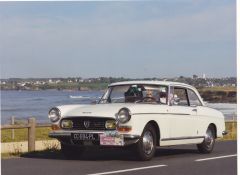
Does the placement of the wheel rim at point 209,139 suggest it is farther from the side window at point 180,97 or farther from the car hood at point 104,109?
the car hood at point 104,109

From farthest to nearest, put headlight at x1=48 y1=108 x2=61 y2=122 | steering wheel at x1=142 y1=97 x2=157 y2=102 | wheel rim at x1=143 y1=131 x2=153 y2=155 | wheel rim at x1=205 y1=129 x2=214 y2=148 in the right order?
wheel rim at x1=205 y1=129 x2=214 y2=148, steering wheel at x1=142 y1=97 x2=157 y2=102, headlight at x1=48 y1=108 x2=61 y2=122, wheel rim at x1=143 y1=131 x2=153 y2=155

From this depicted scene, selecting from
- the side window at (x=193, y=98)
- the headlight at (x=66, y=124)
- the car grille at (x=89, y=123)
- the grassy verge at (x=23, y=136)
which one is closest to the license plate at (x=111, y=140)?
the car grille at (x=89, y=123)

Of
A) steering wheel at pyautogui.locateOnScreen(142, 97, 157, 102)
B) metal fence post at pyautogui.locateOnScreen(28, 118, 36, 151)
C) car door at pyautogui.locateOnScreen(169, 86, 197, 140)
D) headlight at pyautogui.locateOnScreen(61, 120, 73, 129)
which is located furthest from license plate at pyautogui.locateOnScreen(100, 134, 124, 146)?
metal fence post at pyautogui.locateOnScreen(28, 118, 36, 151)

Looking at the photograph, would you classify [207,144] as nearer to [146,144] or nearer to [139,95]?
[139,95]

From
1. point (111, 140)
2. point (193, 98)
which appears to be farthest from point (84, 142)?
point (193, 98)

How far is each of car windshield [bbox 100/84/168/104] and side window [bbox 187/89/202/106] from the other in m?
1.07

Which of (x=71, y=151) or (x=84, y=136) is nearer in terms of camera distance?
(x=84, y=136)

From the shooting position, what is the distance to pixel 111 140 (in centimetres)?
1110

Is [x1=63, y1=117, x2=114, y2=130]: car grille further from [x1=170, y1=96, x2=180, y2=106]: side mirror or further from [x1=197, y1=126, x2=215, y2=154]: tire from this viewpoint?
[x1=197, y1=126, x2=215, y2=154]: tire

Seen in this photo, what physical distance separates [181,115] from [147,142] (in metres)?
1.54

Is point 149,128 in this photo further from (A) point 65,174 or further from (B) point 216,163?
(A) point 65,174

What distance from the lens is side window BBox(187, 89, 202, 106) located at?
13.7 meters

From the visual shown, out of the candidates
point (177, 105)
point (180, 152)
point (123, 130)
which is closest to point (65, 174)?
point (123, 130)

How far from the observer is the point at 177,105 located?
42.2ft
